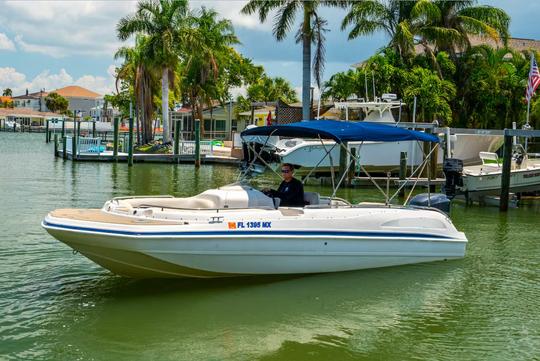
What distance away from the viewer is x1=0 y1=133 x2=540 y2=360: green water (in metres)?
7.92

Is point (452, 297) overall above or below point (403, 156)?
below

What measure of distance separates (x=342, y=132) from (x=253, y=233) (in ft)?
9.22

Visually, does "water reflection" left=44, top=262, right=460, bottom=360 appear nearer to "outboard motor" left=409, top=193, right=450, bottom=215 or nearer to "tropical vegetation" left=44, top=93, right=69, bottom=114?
"outboard motor" left=409, top=193, right=450, bottom=215

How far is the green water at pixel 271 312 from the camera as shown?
26.0 feet

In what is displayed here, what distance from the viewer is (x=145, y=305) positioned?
30.7 ft

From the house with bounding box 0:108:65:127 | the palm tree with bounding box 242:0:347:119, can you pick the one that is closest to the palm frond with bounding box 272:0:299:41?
the palm tree with bounding box 242:0:347:119

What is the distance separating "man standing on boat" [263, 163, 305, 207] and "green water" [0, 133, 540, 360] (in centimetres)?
129

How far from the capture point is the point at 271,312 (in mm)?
9281

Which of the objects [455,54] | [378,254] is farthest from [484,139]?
[378,254]

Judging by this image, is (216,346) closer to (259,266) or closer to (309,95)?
(259,266)

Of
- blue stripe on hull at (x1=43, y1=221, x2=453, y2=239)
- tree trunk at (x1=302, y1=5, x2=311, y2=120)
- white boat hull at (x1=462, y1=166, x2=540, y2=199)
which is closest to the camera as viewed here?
blue stripe on hull at (x1=43, y1=221, x2=453, y2=239)

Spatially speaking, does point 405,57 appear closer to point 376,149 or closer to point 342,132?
point 376,149

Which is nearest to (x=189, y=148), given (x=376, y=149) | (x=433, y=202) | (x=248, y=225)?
(x=376, y=149)

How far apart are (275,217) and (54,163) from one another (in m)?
32.0
